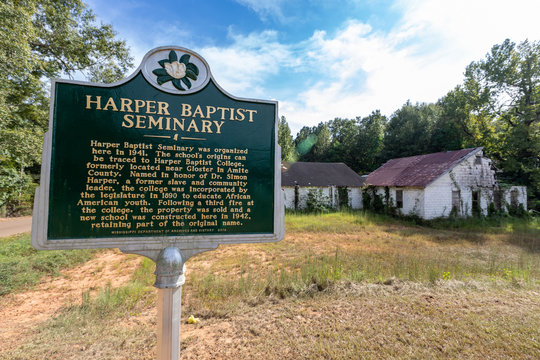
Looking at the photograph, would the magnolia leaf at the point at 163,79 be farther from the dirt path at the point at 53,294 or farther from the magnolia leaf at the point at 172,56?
the dirt path at the point at 53,294

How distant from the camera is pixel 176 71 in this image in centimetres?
290

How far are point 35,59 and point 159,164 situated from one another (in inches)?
537

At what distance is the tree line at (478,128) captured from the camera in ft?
67.9

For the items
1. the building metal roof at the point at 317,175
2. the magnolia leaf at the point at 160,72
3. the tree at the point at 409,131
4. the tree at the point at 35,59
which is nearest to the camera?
the magnolia leaf at the point at 160,72

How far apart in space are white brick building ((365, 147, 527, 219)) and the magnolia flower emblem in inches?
733

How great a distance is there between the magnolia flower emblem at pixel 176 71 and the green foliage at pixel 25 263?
23.2 ft

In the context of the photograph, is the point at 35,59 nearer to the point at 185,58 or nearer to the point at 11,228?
the point at 11,228

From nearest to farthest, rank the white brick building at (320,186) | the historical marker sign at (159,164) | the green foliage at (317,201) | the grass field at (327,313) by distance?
the historical marker sign at (159,164)
the grass field at (327,313)
the green foliage at (317,201)
the white brick building at (320,186)

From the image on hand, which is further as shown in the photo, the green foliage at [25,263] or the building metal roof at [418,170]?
the building metal roof at [418,170]

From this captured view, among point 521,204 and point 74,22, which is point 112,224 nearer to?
point 74,22

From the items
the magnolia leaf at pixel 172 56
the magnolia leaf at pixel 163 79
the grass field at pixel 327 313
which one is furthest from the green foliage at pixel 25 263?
the magnolia leaf at pixel 172 56

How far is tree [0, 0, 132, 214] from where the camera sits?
9.98m

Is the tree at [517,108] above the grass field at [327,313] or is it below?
above

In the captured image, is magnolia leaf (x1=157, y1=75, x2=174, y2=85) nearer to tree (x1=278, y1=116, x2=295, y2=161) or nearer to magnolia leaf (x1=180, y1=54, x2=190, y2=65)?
magnolia leaf (x1=180, y1=54, x2=190, y2=65)
